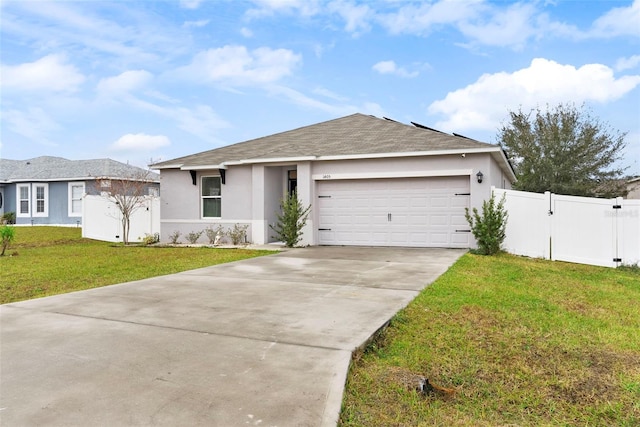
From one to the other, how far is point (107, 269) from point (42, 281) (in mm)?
1526

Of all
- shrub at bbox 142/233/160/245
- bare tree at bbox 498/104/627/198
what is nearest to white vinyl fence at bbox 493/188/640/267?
bare tree at bbox 498/104/627/198

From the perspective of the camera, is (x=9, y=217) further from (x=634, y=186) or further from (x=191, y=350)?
(x=634, y=186)

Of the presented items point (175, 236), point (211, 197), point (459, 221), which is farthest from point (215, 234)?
point (459, 221)

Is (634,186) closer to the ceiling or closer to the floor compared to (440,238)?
closer to the ceiling

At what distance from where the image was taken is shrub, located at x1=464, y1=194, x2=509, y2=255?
1145cm

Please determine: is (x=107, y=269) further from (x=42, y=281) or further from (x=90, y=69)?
(x=90, y=69)

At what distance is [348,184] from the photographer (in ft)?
46.8

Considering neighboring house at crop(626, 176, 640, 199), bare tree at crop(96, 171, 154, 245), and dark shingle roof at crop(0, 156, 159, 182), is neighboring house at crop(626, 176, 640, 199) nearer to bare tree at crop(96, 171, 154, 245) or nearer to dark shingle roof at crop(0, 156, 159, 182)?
bare tree at crop(96, 171, 154, 245)

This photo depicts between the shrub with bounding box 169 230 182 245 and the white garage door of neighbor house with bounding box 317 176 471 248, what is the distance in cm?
550

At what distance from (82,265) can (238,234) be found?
5555mm

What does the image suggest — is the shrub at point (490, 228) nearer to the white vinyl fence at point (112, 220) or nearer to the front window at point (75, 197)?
the white vinyl fence at point (112, 220)

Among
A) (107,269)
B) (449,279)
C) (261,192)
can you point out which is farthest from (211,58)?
(449,279)

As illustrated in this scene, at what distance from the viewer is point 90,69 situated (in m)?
14.9

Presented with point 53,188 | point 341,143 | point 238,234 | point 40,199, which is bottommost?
point 238,234
